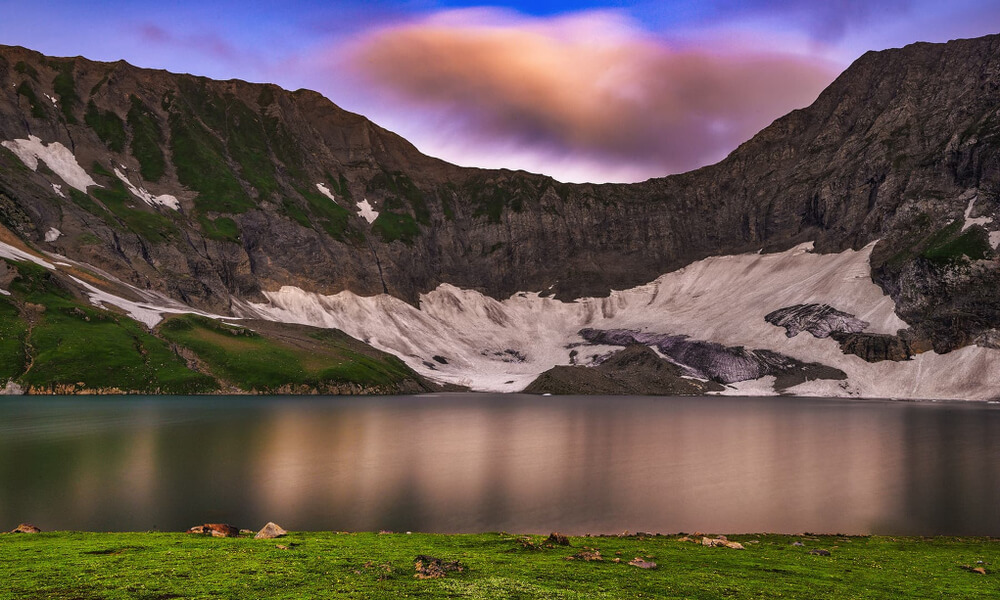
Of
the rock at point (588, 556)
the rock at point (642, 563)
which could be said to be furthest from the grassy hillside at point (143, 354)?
the rock at point (642, 563)

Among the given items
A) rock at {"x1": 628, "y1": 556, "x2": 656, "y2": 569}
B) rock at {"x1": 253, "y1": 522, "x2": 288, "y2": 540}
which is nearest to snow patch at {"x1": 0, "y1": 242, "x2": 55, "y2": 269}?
rock at {"x1": 253, "y1": 522, "x2": 288, "y2": 540}

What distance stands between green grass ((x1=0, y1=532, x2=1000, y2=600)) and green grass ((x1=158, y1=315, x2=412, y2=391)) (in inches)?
5077

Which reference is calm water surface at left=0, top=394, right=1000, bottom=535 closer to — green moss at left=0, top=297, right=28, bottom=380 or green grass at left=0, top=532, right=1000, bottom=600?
green grass at left=0, top=532, right=1000, bottom=600

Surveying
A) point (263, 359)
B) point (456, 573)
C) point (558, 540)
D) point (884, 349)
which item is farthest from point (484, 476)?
point (884, 349)

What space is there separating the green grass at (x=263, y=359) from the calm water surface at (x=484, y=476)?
6624 centimetres

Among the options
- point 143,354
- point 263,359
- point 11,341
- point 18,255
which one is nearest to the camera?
point 11,341

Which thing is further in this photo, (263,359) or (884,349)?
(884,349)

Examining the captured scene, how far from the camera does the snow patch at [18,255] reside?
150 metres

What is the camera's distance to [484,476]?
46719mm

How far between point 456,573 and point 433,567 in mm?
744

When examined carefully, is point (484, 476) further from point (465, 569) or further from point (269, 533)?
point (465, 569)

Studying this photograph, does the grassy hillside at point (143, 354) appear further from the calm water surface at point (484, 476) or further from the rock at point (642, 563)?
the rock at point (642, 563)

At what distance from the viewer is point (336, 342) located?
628 ft

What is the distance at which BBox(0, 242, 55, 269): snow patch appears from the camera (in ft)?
492
